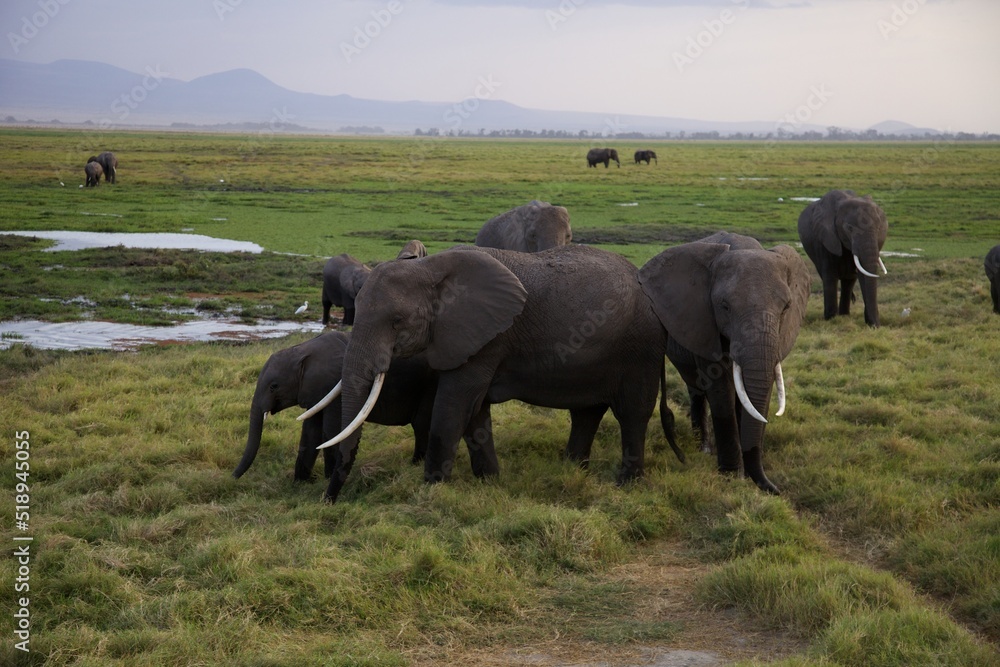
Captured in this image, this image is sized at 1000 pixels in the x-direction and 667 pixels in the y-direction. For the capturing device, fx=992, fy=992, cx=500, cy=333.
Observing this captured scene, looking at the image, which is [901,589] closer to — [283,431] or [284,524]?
[284,524]

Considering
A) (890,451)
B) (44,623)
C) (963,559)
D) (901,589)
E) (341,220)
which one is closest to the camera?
(44,623)

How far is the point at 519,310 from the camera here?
25.6 feet

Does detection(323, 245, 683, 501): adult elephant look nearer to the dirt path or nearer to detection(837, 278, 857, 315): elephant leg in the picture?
the dirt path

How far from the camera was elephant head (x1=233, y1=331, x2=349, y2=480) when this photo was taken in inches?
326

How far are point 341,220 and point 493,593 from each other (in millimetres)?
27313

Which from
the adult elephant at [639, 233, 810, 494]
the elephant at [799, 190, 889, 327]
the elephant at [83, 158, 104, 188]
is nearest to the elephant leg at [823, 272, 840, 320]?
the elephant at [799, 190, 889, 327]

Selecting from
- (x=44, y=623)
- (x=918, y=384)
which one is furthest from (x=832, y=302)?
(x=44, y=623)

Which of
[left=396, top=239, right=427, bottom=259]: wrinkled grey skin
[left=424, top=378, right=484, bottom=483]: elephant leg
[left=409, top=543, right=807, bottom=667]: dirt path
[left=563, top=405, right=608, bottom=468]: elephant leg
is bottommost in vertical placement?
[left=409, top=543, right=807, bottom=667]: dirt path

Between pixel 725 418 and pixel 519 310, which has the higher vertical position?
pixel 519 310

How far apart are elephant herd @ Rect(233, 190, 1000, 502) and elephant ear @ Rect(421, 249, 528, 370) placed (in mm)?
11

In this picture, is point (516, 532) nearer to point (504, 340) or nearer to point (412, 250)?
point (504, 340)

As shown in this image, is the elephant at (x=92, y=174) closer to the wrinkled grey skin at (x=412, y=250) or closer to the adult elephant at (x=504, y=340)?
the wrinkled grey skin at (x=412, y=250)

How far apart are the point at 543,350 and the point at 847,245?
948cm

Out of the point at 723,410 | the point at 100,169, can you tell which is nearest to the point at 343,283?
the point at 723,410
